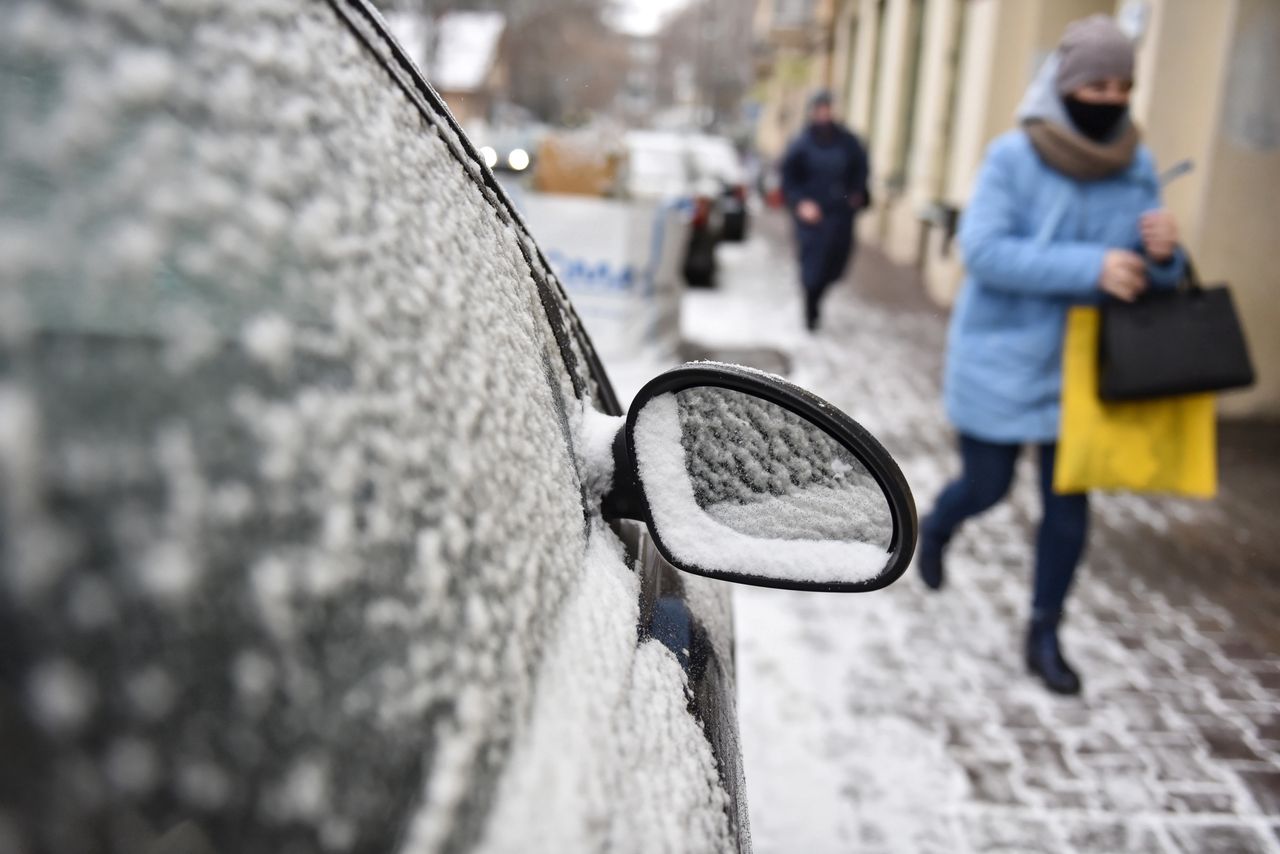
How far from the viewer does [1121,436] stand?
306 centimetres

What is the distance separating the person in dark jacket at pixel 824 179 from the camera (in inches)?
332

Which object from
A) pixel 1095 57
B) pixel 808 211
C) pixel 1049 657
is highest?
pixel 1095 57

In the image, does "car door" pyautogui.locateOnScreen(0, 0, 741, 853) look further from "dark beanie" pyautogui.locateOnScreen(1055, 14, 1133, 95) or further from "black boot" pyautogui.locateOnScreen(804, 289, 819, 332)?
"black boot" pyautogui.locateOnScreen(804, 289, 819, 332)

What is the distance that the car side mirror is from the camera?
1261 mm

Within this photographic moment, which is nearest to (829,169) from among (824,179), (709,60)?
(824,179)

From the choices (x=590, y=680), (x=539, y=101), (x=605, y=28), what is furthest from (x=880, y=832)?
(x=539, y=101)

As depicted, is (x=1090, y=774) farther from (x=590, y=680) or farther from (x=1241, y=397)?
(x=1241, y=397)

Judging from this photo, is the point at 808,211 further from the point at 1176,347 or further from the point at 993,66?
the point at 1176,347

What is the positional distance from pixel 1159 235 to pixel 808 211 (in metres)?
5.65

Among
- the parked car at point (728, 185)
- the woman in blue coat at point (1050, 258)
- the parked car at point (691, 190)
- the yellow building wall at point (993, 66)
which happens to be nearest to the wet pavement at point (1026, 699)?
the woman in blue coat at point (1050, 258)

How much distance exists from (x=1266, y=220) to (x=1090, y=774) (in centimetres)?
470

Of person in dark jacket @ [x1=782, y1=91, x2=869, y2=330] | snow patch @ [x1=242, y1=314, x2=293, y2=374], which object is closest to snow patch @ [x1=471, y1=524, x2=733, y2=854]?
snow patch @ [x1=242, y1=314, x2=293, y2=374]

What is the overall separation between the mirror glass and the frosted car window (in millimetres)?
442

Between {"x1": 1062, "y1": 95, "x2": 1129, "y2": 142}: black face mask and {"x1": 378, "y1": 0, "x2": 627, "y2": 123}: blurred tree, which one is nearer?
{"x1": 1062, "y1": 95, "x2": 1129, "y2": 142}: black face mask
